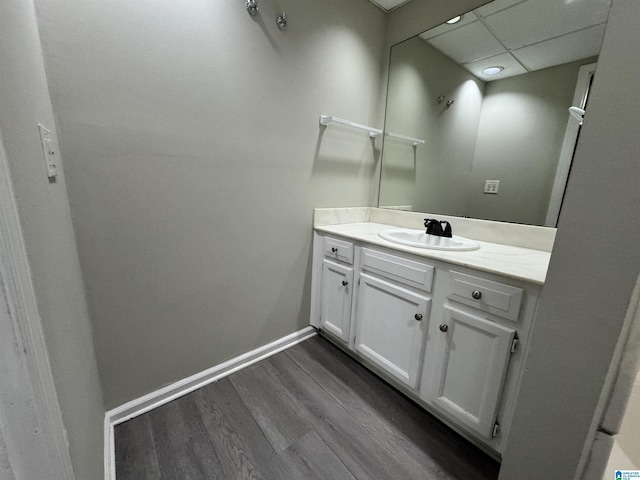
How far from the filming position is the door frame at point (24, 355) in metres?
0.35

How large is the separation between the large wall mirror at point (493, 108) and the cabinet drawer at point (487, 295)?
2.11 feet

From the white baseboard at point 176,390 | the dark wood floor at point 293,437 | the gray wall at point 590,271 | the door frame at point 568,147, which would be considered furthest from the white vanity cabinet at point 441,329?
the door frame at point 568,147

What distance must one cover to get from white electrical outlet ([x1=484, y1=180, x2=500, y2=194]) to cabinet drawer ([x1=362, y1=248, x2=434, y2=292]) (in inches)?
28.5

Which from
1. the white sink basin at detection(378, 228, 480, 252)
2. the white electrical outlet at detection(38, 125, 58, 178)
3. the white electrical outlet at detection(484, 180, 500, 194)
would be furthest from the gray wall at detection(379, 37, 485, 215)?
the white electrical outlet at detection(38, 125, 58, 178)

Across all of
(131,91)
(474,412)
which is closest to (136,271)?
(131,91)

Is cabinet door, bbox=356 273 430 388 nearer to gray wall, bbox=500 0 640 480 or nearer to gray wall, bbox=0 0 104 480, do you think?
gray wall, bbox=500 0 640 480

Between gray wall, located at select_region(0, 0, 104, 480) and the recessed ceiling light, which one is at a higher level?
the recessed ceiling light

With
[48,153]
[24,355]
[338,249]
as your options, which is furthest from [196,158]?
[24,355]

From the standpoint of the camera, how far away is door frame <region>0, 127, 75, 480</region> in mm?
348

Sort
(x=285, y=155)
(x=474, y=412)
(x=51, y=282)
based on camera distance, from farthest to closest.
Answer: (x=285, y=155) < (x=474, y=412) < (x=51, y=282)

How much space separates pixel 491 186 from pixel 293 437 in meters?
1.65

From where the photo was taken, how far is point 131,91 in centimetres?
104

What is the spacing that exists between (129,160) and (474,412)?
5.71 ft

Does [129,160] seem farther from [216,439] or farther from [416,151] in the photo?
[416,151]
